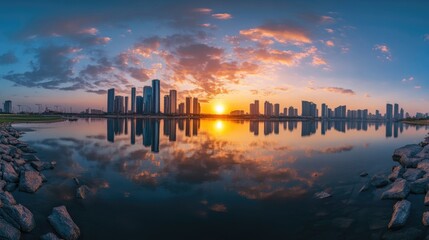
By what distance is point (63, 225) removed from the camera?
39.0 ft

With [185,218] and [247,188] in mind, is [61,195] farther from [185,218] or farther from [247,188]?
[247,188]

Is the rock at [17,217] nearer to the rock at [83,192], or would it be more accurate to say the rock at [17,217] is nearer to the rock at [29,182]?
the rock at [83,192]

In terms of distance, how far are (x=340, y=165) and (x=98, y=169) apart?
23092 millimetres

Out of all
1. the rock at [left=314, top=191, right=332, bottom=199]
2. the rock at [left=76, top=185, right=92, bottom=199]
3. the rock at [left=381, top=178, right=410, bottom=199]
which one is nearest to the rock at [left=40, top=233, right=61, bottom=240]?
the rock at [left=76, top=185, right=92, bottom=199]

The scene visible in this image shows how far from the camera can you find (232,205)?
15250 millimetres

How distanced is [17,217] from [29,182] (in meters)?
6.22

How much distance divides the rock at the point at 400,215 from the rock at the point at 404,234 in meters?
0.34

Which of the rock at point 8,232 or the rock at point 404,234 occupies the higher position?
the rock at point 8,232

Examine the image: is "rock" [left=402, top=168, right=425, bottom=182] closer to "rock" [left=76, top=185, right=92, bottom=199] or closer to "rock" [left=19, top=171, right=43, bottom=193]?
"rock" [left=76, top=185, right=92, bottom=199]

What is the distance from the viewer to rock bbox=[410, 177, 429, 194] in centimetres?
1698

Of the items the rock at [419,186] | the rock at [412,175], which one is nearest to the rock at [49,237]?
the rock at [419,186]

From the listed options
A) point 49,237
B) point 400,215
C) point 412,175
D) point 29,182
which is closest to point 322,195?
point 400,215

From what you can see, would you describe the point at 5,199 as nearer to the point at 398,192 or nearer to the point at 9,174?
the point at 9,174

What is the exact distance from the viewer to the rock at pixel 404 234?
11.6 metres
